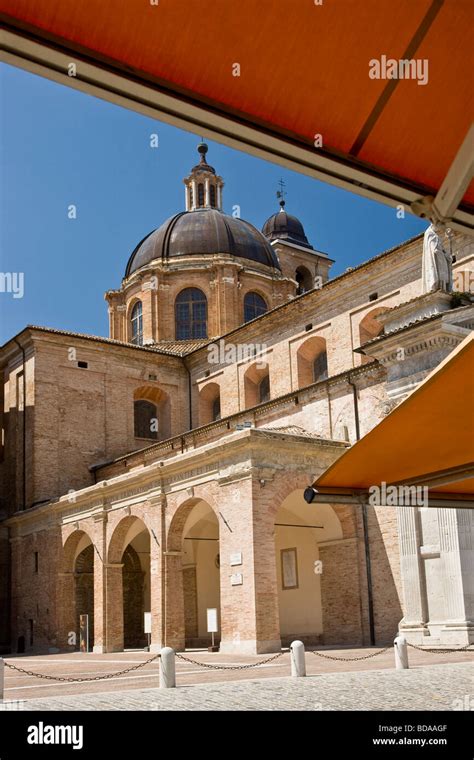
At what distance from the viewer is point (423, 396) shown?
3938 millimetres

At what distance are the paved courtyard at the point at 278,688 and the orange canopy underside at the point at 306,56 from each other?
22.7 feet

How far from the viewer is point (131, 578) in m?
29.8

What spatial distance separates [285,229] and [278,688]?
127 feet

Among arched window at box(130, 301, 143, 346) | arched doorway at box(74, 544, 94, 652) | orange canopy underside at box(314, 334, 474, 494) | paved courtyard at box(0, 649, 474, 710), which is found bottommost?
paved courtyard at box(0, 649, 474, 710)

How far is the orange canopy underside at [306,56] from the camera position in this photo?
99.7 inches

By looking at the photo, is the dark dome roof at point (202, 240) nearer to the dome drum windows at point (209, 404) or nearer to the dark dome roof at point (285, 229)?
the dark dome roof at point (285, 229)

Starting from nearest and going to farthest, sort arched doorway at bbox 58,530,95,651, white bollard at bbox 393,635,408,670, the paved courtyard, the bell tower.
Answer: the paved courtyard → white bollard at bbox 393,635,408,670 → arched doorway at bbox 58,530,95,651 → the bell tower

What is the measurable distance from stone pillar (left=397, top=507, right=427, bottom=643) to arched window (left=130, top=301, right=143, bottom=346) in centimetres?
2240

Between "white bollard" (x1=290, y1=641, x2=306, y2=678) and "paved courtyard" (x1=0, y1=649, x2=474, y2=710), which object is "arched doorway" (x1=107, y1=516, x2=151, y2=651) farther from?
"white bollard" (x1=290, y1=641, x2=306, y2=678)

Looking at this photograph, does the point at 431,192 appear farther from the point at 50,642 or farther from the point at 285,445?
the point at 50,642

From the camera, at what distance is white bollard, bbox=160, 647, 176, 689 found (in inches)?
480

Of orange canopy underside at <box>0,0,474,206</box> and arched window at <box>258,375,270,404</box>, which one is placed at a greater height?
arched window at <box>258,375,270,404</box>

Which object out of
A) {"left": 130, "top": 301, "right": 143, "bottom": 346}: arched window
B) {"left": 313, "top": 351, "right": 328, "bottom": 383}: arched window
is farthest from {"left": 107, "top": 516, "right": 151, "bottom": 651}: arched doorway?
{"left": 130, "top": 301, "right": 143, "bottom": 346}: arched window

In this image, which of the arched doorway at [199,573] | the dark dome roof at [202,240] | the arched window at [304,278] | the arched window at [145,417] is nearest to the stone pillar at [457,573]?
the arched doorway at [199,573]
